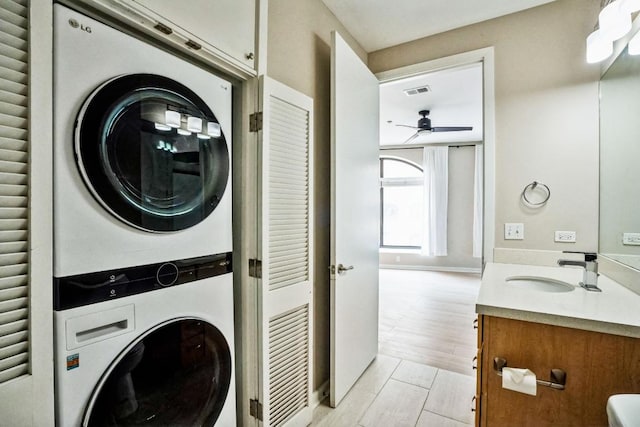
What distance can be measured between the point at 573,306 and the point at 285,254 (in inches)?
48.2

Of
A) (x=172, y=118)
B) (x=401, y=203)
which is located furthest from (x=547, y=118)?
(x=401, y=203)

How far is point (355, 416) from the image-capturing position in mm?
1731

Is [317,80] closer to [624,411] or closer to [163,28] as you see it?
[163,28]

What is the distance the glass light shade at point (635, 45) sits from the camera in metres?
1.38

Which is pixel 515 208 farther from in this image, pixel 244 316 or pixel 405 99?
pixel 405 99

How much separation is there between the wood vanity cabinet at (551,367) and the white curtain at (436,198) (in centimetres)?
518

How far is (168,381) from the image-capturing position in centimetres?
101

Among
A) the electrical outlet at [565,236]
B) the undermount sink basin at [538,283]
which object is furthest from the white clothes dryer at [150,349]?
the electrical outlet at [565,236]

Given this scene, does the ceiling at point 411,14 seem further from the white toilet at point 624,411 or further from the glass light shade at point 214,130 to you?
the white toilet at point 624,411

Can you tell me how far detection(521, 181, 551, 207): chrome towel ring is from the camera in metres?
1.91

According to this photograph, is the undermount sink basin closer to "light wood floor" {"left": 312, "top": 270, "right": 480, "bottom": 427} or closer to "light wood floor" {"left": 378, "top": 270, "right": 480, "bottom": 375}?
"light wood floor" {"left": 312, "top": 270, "right": 480, "bottom": 427}

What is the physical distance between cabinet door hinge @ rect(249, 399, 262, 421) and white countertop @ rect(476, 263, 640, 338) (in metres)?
1.06

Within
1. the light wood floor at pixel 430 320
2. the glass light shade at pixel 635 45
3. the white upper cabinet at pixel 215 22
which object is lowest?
the light wood floor at pixel 430 320

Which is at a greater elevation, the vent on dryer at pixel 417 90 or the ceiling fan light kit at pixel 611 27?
the vent on dryer at pixel 417 90
